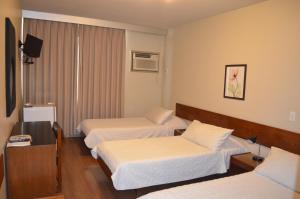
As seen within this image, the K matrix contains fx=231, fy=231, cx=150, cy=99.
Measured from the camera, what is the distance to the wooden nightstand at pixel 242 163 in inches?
112

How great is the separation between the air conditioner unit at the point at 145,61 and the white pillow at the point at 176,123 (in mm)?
1520

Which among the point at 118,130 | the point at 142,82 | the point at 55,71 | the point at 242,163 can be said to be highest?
the point at 55,71

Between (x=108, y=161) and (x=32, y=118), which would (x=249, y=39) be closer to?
(x=108, y=161)

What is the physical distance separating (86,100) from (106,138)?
143 centimetres

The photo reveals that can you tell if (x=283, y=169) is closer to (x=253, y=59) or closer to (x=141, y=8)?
(x=253, y=59)

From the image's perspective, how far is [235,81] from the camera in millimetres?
3600

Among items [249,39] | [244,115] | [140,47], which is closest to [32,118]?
[140,47]

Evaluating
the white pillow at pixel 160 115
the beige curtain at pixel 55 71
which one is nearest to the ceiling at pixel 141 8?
the beige curtain at pixel 55 71

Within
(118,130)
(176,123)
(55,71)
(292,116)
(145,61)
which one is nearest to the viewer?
Answer: (292,116)

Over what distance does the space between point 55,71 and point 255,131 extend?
3896 millimetres

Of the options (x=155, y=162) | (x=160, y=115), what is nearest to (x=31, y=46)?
(x=160, y=115)

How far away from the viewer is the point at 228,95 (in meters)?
3.72

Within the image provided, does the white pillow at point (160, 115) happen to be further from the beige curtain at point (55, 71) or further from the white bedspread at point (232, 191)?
the white bedspread at point (232, 191)

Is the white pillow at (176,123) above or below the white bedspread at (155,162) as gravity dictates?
above
